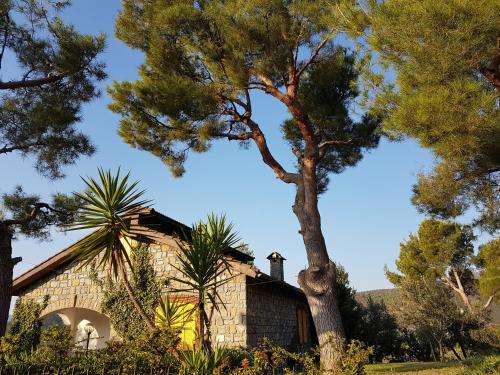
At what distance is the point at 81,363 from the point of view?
696cm

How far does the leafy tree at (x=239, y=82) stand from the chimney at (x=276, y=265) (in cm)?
536

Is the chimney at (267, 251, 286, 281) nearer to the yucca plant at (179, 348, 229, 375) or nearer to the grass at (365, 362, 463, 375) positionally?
the grass at (365, 362, 463, 375)

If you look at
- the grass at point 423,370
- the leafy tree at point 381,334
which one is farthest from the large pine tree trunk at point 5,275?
the leafy tree at point 381,334

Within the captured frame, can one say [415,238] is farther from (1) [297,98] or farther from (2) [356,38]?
(2) [356,38]

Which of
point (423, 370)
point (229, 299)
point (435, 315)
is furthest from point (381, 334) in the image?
point (229, 299)

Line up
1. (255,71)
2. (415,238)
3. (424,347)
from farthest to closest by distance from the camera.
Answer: (415,238) → (424,347) → (255,71)

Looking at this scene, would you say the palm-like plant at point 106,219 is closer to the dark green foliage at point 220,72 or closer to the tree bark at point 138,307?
the tree bark at point 138,307

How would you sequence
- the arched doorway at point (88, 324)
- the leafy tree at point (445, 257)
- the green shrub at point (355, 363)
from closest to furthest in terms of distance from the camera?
1. the green shrub at point (355, 363)
2. the arched doorway at point (88, 324)
3. the leafy tree at point (445, 257)

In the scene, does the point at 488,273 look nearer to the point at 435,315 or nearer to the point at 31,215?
the point at 435,315

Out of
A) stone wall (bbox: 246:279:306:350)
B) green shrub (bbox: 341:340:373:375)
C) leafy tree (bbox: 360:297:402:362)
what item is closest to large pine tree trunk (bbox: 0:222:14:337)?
stone wall (bbox: 246:279:306:350)

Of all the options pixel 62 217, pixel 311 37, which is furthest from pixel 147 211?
pixel 311 37

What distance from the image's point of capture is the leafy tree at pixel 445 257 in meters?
23.6

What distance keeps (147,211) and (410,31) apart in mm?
8319

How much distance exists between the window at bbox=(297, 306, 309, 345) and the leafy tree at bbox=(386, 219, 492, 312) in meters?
10.2
